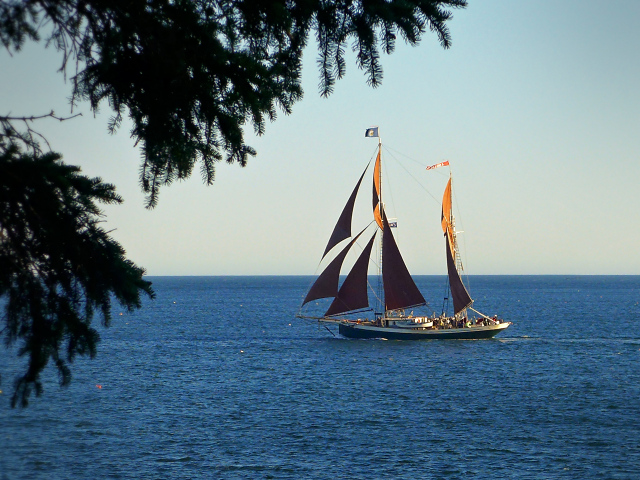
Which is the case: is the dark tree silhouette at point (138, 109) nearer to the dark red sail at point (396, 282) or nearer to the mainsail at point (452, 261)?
the dark red sail at point (396, 282)

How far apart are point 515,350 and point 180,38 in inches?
2501

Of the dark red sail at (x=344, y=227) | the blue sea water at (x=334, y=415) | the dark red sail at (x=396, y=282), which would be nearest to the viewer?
the blue sea water at (x=334, y=415)

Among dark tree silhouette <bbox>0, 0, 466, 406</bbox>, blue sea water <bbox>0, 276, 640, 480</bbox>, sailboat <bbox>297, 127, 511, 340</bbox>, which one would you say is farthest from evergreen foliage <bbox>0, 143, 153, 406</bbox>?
sailboat <bbox>297, 127, 511, 340</bbox>

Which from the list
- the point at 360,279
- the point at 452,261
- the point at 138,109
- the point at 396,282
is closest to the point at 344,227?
the point at 360,279

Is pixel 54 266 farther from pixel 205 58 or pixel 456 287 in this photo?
pixel 456 287

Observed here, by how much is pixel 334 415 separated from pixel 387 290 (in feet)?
111

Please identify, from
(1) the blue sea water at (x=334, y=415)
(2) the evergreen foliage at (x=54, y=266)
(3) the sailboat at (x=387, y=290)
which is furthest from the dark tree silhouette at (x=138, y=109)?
(3) the sailboat at (x=387, y=290)

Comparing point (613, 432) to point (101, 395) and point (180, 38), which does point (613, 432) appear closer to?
point (101, 395)

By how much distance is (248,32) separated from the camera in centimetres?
566

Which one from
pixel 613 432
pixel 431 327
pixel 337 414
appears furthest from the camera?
pixel 431 327

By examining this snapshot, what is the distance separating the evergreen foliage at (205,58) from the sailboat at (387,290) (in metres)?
61.1

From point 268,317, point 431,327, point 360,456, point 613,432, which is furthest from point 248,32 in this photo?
point 268,317

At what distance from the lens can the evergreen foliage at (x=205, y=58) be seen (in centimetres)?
500

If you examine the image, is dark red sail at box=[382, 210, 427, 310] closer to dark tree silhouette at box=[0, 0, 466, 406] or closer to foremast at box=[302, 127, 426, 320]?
foremast at box=[302, 127, 426, 320]
